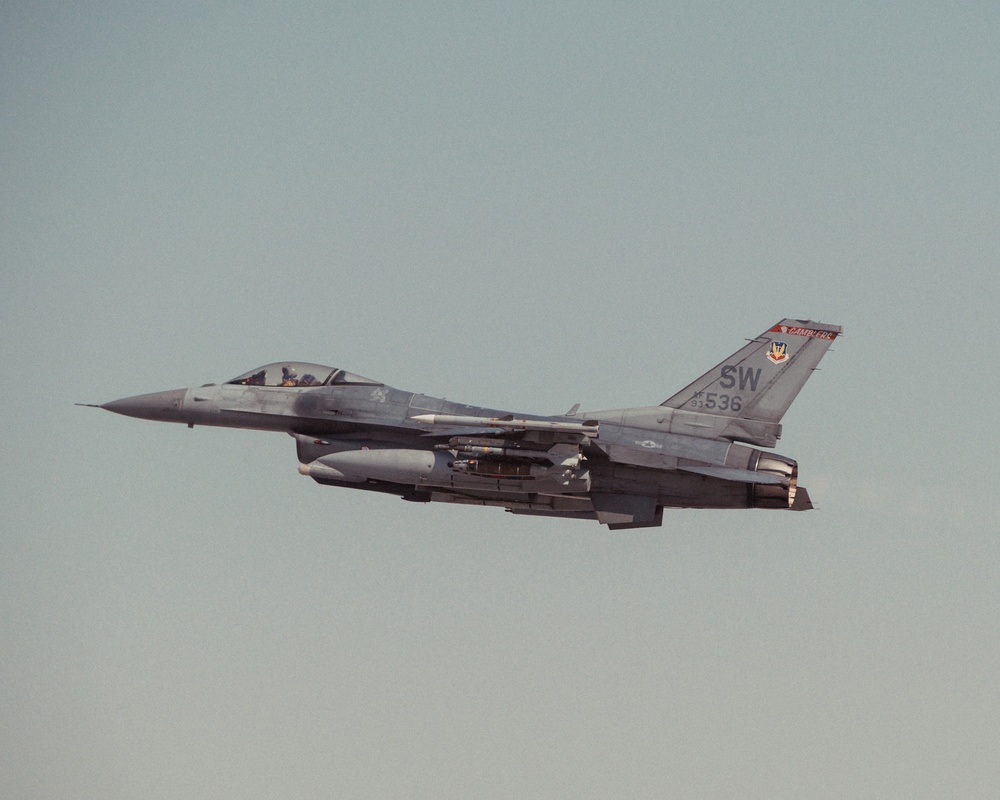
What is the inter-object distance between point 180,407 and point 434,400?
519 cm

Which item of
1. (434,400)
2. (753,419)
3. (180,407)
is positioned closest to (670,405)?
(753,419)

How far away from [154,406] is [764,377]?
11.8 m

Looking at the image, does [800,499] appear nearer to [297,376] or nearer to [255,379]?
[297,376]

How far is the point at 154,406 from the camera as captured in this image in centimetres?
3609

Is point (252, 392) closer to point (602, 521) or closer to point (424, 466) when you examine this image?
point (424, 466)

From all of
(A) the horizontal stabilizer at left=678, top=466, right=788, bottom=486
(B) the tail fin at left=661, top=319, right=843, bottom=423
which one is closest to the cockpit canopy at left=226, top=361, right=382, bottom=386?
(B) the tail fin at left=661, top=319, right=843, bottom=423

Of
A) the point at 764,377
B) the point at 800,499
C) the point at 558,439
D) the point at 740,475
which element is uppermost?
the point at 764,377

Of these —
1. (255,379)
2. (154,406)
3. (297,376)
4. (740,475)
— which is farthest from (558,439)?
(154,406)

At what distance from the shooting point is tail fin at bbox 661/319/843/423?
112ft

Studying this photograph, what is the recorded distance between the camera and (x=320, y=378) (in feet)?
117

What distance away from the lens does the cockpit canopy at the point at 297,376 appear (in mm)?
35500

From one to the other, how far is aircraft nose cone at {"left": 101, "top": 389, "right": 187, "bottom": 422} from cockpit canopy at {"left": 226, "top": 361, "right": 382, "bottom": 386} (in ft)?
3.81

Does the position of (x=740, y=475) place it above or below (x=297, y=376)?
below

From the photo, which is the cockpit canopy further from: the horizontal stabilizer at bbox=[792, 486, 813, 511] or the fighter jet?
the horizontal stabilizer at bbox=[792, 486, 813, 511]
